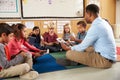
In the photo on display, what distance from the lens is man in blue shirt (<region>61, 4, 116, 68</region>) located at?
2570 mm

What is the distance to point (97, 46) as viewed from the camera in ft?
8.77

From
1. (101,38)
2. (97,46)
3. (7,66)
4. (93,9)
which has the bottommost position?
(7,66)

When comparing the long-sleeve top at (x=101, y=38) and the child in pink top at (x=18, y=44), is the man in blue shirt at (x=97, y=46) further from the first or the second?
the child in pink top at (x=18, y=44)

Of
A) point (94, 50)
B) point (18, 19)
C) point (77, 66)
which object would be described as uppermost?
point (18, 19)

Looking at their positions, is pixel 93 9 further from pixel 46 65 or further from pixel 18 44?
pixel 18 44

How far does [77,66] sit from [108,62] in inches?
18.0

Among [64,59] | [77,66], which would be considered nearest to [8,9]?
[64,59]

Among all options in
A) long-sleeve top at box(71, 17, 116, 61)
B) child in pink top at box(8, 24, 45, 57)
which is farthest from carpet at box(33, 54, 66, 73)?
long-sleeve top at box(71, 17, 116, 61)

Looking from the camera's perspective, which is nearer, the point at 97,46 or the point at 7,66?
the point at 7,66

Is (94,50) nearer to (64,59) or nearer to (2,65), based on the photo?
(64,59)

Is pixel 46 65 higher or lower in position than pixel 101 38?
lower

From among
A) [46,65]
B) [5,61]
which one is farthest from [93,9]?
[5,61]

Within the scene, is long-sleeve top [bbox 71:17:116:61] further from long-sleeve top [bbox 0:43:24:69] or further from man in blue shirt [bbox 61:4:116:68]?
long-sleeve top [bbox 0:43:24:69]

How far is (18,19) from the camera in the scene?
416 centimetres
